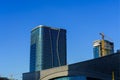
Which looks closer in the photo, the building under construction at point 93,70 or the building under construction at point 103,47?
the building under construction at point 93,70

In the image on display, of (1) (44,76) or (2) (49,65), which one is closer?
(1) (44,76)

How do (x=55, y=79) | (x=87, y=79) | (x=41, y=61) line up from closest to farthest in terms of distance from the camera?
(x=87, y=79)
(x=55, y=79)
(x=41, y=61)

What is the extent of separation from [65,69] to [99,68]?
1114cm

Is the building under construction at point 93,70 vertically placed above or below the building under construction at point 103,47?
below

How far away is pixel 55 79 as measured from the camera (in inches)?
3361

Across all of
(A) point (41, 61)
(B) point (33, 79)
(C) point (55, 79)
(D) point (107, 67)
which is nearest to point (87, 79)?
(D) point (107, 67)

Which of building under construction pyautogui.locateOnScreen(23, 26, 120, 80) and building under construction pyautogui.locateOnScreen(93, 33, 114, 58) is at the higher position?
building under construction pyautogui.locateOnScreen(93, 33, 114, 58)

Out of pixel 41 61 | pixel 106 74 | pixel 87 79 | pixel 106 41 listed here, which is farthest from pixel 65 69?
pixel 41 61

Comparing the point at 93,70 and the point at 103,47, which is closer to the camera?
the point at 93,70

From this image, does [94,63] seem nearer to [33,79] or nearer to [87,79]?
[87,79]

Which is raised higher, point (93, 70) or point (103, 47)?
point (103, 47)

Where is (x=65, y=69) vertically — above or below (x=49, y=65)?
below

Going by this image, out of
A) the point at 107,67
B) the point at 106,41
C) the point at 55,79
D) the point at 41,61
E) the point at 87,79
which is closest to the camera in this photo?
the point at 107,67

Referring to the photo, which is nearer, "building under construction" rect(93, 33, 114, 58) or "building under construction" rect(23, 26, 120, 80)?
"building under construction" rect(23, 26, 120, 80)
